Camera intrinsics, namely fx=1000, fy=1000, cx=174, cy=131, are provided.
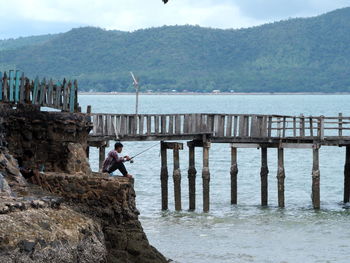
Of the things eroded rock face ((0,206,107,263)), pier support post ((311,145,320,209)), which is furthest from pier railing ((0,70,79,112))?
pier support post ((311,145,320,209))

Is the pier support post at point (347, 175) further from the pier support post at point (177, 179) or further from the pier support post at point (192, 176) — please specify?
the pier support post at point (177, 179)

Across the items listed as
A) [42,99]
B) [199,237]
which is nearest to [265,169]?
[199,237]

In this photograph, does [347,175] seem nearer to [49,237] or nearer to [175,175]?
[175,175]

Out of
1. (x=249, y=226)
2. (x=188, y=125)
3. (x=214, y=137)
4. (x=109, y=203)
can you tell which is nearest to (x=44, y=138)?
(x=109, y=203)

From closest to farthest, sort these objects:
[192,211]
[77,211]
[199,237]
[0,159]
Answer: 1. [77,211]
2. [0,159]
3. [199,237]
4. [192,211]

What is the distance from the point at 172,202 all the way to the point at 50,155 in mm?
15734

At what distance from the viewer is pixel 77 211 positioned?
1841cm

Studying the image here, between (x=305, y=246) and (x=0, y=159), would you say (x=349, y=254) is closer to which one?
(x=305, y=246)

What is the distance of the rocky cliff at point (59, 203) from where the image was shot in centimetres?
1573

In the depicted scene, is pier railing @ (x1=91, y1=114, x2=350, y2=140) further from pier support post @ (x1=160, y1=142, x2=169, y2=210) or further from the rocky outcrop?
the rocky outcrop

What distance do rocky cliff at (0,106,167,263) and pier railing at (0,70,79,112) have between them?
2.85 ft

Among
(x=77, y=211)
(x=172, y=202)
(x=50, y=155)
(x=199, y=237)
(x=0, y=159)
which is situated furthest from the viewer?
(x=172, y=202)

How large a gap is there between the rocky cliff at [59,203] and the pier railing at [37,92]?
87cm

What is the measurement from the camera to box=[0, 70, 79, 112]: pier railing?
26.6m
